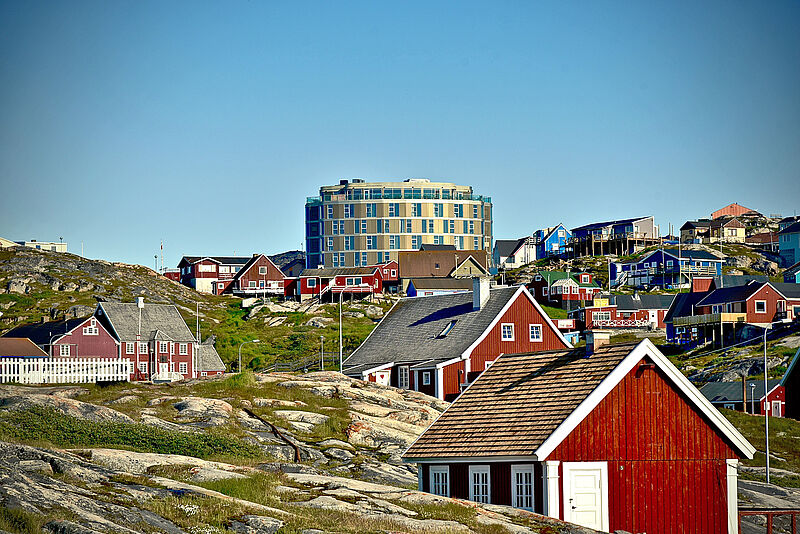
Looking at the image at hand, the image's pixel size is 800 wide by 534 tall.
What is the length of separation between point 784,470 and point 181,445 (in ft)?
108

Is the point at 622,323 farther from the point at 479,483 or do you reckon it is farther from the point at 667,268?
the point at 479,483

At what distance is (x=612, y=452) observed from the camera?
27.5m

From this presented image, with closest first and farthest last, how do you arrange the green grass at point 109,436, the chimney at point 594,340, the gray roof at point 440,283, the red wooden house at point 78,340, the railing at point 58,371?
the chimney at point 594,340 < the green grass at point 109,436 < the railing at point 58,371 < the red wooden house at point 78,340 < the gray roof at point 440,283

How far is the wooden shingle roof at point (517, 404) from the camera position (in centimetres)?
2766

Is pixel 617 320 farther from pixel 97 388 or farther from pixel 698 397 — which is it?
pixel 698 397

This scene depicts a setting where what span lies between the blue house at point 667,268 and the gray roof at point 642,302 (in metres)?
20.4

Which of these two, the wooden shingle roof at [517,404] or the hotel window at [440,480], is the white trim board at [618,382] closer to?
the wooden shingle roof at [517,404]

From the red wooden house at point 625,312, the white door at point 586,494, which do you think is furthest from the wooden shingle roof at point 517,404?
the red wooden house at point 625,312

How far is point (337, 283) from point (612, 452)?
387 feet

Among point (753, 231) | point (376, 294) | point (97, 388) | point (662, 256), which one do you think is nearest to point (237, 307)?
point (376, 294)

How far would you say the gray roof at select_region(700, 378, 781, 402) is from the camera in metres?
79.1

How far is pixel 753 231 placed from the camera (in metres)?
199

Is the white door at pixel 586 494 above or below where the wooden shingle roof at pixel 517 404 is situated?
below

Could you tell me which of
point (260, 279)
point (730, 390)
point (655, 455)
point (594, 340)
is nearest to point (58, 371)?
point (594, 340)
